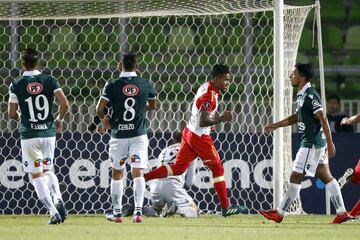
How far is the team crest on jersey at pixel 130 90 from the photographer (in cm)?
1147

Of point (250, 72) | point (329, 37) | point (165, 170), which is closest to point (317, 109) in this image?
point (165, 170)

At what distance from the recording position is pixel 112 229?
10.2 meters

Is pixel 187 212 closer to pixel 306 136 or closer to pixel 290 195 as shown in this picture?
pixel 290 195

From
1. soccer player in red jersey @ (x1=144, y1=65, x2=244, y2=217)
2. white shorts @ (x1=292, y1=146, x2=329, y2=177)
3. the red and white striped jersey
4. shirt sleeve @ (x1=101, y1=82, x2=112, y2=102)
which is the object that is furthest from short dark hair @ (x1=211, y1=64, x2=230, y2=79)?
white shorts @ (x1=292, y1=146, x2=329, y2=177)

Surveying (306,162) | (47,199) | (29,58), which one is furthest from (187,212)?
(29,58)

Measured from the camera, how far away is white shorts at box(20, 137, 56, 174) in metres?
11.1

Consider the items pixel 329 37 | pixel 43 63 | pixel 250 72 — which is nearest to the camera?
pixel 250 72

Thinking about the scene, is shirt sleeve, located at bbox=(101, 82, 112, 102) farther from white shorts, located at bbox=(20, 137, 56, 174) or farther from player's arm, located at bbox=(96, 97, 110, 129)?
white shorts, located at bbox=(20, 137, 56, 174)

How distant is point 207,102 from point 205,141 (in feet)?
1.51

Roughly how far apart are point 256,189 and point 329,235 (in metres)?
4.08

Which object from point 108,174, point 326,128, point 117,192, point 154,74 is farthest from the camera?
point 154,74

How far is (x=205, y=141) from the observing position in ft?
40.6

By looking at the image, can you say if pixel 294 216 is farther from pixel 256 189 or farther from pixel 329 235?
pixel 329 235

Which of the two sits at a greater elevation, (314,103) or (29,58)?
(29,58)
